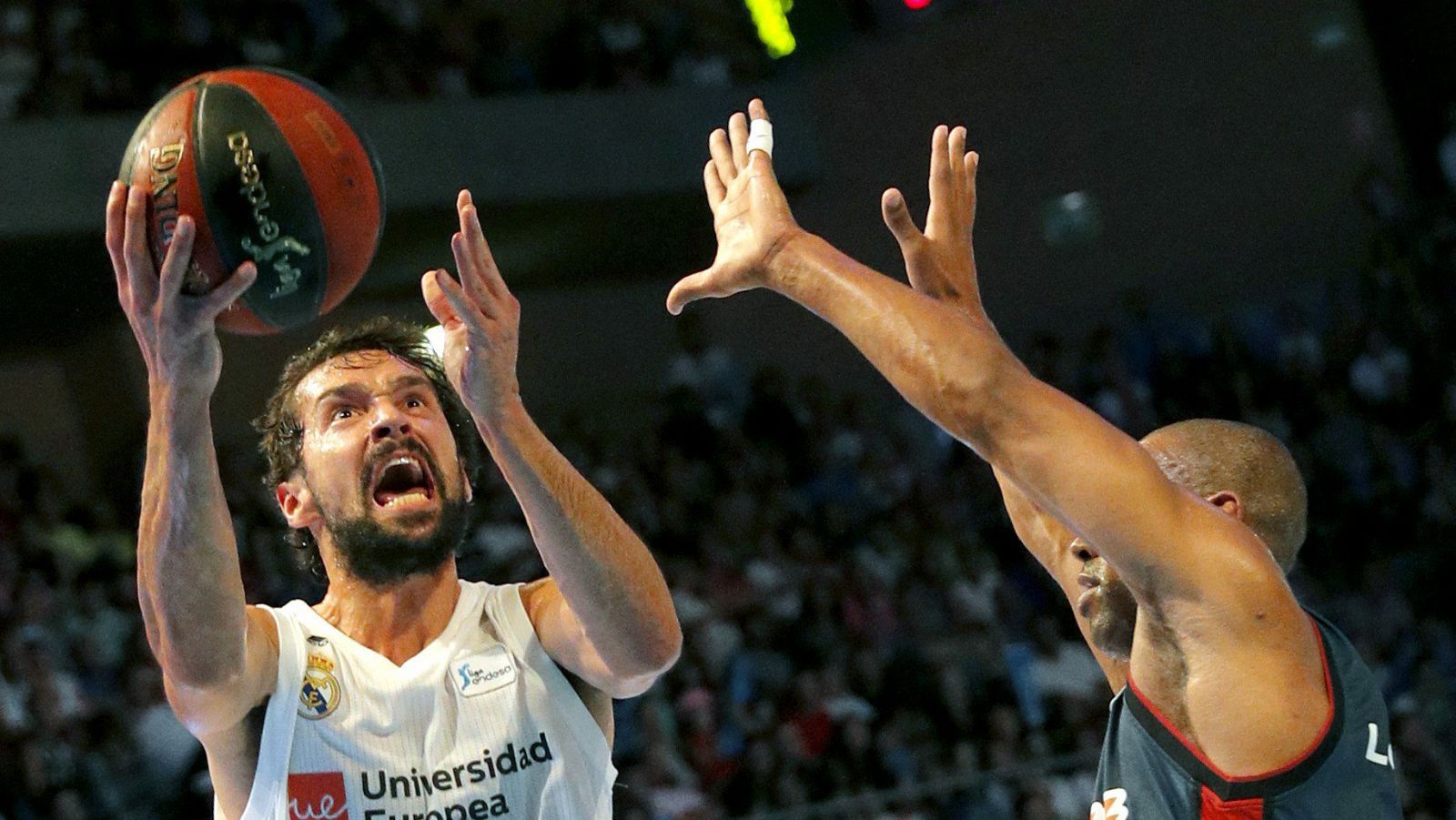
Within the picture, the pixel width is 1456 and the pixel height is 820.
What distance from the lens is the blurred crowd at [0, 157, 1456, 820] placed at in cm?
814

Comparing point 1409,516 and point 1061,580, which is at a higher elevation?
point 1061,580

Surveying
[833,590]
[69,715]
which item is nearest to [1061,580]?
[69,715]

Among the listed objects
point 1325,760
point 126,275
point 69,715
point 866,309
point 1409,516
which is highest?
point 126,275

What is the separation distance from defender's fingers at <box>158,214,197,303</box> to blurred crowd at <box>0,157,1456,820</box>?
476 centimetres

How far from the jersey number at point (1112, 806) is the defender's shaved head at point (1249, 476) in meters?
0.49

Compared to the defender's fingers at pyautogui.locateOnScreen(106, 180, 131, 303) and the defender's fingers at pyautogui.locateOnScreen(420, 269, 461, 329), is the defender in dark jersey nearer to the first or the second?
the defender's fingers at pyautogui.locateOnScreen(420, 269, 461, 329)

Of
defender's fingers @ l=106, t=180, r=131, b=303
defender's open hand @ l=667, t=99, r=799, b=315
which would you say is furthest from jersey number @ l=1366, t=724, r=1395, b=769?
defender's fingers @ l=106, t=180, r=131, b=303

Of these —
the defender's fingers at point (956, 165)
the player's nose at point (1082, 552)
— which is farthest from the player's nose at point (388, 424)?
the player's nose at point (1082, 552)

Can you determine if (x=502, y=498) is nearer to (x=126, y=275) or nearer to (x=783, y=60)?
(x=783, y=60)

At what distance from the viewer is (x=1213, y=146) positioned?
13914 millimetres

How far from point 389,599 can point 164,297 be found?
3.24 ft

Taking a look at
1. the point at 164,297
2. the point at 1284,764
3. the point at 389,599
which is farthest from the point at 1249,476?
the point at 164,297

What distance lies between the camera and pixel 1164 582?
8.72 ft

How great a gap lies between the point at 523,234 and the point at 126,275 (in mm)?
9350
